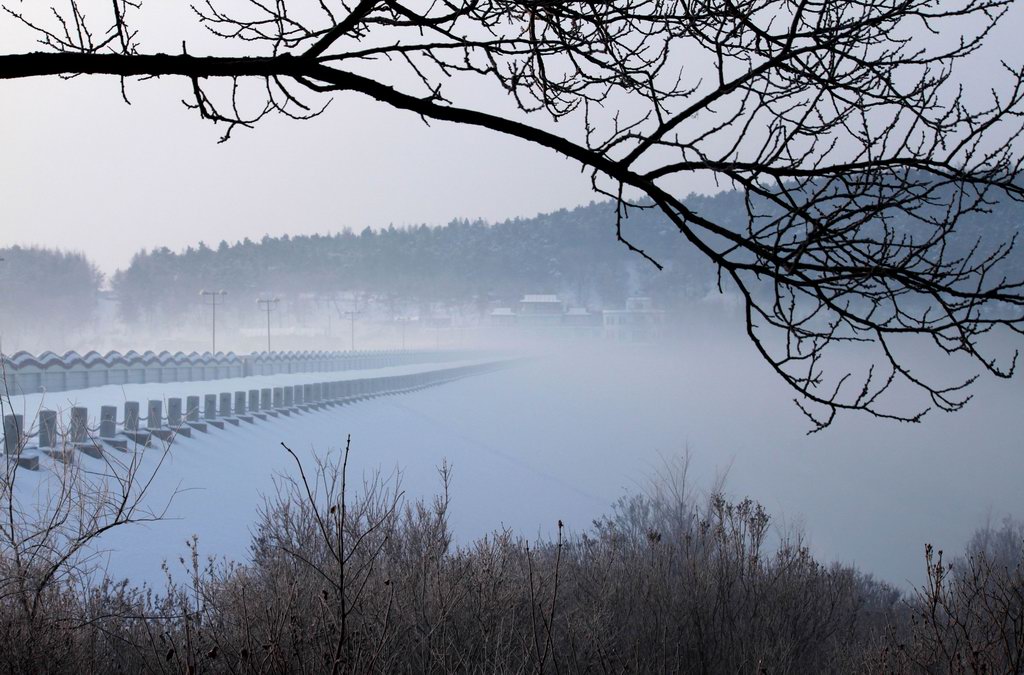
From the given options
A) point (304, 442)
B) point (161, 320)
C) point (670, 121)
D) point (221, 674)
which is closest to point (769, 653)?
point (221, 674)

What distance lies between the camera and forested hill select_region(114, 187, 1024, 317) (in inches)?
5069

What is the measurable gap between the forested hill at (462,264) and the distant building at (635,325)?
8.11 metres

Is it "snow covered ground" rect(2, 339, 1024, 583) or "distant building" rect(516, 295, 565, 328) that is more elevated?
"distant building" rect(516, 295, 565, 328)

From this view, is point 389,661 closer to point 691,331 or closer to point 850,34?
point 850,34

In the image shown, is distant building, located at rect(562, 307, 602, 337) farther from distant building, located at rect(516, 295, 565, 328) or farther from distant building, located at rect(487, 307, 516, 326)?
distant building, located at rect(487, 307, 516, 326)

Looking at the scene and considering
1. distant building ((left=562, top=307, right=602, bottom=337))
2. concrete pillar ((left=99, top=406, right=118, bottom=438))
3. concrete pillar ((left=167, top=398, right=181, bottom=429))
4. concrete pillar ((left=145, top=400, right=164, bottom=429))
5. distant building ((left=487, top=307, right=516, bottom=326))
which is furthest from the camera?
distant building ((left=487, top=307, right=516, bottom=326))

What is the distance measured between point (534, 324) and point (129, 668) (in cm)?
13450

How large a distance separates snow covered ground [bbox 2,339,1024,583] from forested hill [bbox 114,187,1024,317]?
27.5 m

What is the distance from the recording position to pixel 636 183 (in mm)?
4371

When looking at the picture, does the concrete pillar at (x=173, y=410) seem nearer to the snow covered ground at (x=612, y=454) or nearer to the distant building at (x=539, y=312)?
the snow covered ground at (x=612, y=454)

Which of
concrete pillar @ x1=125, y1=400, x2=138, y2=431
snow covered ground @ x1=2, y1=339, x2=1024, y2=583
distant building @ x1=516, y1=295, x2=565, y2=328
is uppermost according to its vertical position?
concrete pillar @ x1=125, y1=400, x2=138, y2=431

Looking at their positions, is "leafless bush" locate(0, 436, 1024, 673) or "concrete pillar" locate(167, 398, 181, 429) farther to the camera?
"concrete pillar" locate(167, 398, 181, 429)

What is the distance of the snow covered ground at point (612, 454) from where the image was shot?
665 inches

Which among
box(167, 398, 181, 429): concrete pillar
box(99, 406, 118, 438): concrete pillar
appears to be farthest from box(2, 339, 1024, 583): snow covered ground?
box(99, 406, 118, 438): concrete pillar
